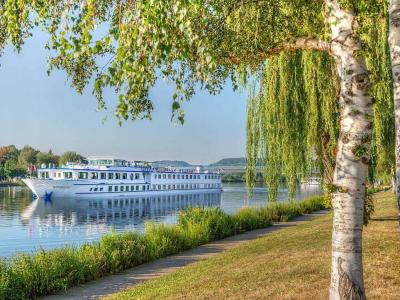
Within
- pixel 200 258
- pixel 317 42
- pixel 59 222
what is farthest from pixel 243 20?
pixel 59 222

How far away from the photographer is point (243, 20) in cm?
875

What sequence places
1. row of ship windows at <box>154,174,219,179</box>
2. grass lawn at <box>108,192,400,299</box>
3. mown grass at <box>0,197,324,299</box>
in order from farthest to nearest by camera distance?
row of ship windows at <box>154,174,219,179</box>, mown grass at <box>0,197,324,299</box>, grass lawn at <box>108,192,400,299</box>

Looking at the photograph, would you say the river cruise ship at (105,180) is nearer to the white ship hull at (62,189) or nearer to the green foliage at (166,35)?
the white ship hull at (62,189)

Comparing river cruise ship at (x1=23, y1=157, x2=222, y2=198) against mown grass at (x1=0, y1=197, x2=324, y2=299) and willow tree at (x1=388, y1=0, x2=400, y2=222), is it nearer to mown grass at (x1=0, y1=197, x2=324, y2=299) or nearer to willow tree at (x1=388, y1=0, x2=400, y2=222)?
mown grass at (x1=0, y1=197, x2=324, y2=299)

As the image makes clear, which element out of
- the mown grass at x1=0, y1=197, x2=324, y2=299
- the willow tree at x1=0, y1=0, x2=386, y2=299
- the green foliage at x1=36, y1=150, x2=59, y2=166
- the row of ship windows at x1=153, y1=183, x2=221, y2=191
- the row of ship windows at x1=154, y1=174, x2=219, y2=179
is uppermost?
the green foliage at x1=36, y1=150, x2=59, y2=166

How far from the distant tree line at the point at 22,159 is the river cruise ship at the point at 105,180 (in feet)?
192

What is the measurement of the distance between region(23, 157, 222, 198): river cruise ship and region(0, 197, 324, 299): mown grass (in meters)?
55.3

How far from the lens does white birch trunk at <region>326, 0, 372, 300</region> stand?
5.57 meters

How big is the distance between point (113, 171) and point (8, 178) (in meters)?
75.6

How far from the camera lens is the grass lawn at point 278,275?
832cm

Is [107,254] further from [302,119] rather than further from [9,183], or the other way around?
[9,183]

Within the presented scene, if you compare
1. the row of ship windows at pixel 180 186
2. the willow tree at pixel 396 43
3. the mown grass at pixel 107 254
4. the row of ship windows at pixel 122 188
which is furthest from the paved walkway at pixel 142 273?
the row of ship windows at pixel 180 186

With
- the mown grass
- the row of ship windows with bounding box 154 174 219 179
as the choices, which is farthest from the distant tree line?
the mown grass

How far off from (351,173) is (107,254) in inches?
385
